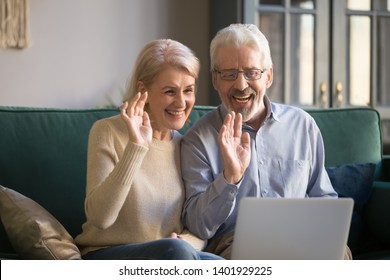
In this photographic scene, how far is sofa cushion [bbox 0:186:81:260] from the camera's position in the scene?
2002 millimetres

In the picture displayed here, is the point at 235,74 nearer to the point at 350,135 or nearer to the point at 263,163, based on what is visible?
the point at 263,163

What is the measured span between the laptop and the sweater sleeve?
0.33 metres

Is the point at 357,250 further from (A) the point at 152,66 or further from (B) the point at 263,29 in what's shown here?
(B) the point at 263,29

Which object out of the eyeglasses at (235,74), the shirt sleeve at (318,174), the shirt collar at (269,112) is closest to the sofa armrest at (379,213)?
→ the shirt sleeve at (318,174)

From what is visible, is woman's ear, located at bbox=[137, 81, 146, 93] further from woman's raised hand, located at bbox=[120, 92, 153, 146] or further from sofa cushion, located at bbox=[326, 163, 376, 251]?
sofa cushion, located at bbox=[326, 163, 376, 251]

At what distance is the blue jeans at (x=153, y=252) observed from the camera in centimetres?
178

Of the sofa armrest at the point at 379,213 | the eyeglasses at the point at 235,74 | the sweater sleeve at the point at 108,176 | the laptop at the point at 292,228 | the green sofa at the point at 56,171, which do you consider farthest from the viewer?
the sofa armrest at the point at 379,213

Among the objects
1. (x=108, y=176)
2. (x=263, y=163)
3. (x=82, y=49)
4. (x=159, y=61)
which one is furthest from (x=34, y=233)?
(x=82, y=49)

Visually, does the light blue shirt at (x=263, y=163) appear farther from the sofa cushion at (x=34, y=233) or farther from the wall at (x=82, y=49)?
the wall at (x=82, y=49)

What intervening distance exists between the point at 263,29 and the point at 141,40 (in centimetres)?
74

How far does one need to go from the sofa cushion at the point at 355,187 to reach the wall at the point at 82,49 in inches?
97.0

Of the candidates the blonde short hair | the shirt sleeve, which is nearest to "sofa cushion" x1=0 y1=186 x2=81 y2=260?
the blonde short hair

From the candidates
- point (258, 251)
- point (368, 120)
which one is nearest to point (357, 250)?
point (368, 120)
